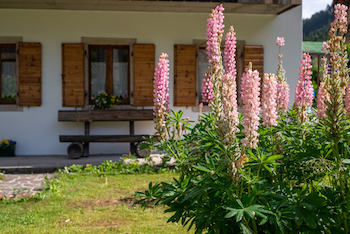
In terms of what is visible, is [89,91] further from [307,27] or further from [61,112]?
[307,27]

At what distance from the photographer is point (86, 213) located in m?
5.09

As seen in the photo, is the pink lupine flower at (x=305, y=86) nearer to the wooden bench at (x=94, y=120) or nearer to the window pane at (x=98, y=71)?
the wooden bench at (x=94, y=120)

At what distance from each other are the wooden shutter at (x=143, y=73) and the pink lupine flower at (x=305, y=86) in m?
7.13

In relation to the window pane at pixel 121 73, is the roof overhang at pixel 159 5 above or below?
above

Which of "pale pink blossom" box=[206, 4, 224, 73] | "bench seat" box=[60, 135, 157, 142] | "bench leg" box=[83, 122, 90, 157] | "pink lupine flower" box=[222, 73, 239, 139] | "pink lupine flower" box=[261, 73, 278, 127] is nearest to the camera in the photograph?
"pink lupine flower" box=[222, 73, 239, 139]

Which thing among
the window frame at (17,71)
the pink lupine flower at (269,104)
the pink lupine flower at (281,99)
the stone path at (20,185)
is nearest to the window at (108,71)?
the window frame at (17,71)

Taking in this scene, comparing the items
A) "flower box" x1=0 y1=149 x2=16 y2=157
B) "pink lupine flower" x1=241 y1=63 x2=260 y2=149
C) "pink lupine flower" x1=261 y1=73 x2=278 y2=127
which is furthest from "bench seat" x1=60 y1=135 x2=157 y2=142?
"pink lupine flower" x1=241 y1=63 x2=260 y2=149

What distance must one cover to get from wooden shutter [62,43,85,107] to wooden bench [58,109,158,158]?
0.46m

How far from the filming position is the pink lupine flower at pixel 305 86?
2.71 metres

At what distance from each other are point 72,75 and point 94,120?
133cm

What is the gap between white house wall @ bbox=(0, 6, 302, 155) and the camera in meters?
9.62

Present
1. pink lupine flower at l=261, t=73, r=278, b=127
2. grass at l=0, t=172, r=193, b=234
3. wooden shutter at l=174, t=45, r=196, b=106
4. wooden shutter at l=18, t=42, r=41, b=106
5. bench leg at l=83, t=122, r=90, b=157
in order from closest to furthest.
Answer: pink lupine flower at l=261, t=73, r=278, b=127 < grass at l=0, t=172, r=193, b=234 < bench leg at l=83, t=122, r=90, b=157 < wooden shutter at l=18, t=42, r=41, b=106 < wooden shutter at l=174, t=45, r=196, b=106

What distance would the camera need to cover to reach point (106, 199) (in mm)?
5773

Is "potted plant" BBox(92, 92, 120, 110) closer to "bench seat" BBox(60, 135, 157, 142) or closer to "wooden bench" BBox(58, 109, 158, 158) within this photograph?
"wooden bench" BBox(58, 109, 158, 158)
